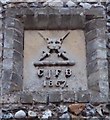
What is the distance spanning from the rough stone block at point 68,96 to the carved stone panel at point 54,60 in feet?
0.31

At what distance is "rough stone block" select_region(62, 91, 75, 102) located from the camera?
13.0 feet

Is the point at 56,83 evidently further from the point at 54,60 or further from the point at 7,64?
the point at 7,64

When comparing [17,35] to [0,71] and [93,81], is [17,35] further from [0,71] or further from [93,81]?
[93,81]

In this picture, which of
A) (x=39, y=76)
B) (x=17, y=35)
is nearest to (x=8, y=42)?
(x=17, y=35)

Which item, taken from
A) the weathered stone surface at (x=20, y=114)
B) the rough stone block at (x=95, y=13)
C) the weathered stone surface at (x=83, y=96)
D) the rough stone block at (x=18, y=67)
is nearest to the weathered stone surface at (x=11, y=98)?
the weathered stone surface at (x=20, y=114)

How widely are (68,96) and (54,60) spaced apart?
0.40m

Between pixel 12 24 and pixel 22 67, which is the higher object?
pixel 12 24

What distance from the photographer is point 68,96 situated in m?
3.97

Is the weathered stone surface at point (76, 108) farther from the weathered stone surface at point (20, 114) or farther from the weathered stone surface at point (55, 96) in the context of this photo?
the weathered stone surface at point (20, 114)

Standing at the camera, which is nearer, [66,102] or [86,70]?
[66,102]

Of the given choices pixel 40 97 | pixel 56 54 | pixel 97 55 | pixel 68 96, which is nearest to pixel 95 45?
pixel 97 55

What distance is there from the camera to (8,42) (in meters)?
4.27

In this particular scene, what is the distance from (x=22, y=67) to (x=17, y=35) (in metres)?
0.29

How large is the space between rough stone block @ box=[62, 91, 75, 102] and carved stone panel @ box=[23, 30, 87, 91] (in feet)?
0.31
